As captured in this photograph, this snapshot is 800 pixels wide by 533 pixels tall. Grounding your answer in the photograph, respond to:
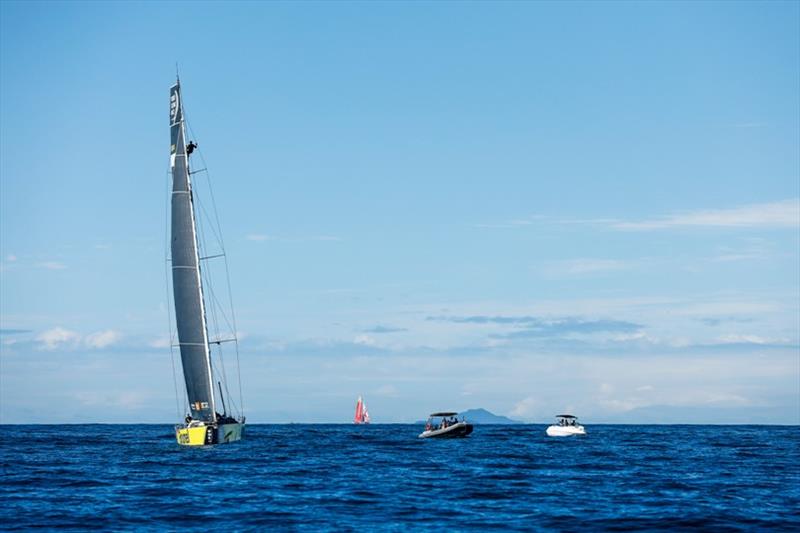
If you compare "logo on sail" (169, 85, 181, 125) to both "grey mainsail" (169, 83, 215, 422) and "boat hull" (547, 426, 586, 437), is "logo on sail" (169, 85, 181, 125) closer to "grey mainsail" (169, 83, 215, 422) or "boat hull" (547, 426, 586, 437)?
"grey mainsail" (169, 83, 215, 422)

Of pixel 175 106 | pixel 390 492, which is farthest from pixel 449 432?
pixel 390 492

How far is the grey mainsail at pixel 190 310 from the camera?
91.9m

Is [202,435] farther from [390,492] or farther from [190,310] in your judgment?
[390,492]

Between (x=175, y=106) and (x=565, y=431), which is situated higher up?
(x=175, y=106)

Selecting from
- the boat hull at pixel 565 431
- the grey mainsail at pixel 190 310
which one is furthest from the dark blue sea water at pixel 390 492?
the boat hull at pixel 565 431

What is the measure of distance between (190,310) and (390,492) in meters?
39.1

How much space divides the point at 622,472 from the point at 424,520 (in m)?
32.5

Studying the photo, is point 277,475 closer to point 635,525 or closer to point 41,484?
point 41,484

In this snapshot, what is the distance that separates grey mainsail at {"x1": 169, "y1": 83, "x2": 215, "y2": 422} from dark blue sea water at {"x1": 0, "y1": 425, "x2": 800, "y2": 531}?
5.21m

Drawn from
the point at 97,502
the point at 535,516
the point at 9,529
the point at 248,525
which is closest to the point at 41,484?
the point at 97,502

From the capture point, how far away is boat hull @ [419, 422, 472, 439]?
444 ft

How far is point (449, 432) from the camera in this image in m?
137

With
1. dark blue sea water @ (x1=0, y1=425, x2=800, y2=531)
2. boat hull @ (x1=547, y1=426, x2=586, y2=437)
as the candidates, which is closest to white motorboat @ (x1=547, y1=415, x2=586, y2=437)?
boat hull @ (x1=547, y1=426, x2=586, y2=437)

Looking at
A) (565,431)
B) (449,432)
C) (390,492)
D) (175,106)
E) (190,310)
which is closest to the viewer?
(390,492)
